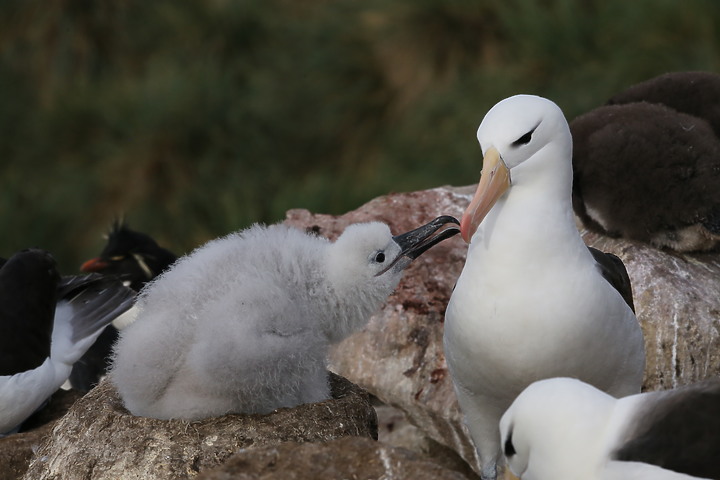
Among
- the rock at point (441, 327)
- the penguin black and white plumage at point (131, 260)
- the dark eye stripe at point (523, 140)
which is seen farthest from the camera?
the penguin black and white plumage at point (131, 260)

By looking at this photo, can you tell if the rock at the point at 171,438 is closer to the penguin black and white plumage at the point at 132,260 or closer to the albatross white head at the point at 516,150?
the albatross white head at the point at 516,150

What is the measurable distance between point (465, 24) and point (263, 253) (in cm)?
724

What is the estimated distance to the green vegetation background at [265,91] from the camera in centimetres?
988

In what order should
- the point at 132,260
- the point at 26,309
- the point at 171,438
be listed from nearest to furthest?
1. the point at 171,438
2. the point at 26,309
3. the point at 132,260

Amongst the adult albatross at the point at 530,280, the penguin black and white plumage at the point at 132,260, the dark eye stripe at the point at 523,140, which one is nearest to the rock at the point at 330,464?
the adult albatross at the point at 530,280

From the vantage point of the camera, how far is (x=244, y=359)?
3566mm

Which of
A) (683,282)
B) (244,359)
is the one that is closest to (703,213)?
(683,282)

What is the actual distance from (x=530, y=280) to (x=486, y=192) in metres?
0.30

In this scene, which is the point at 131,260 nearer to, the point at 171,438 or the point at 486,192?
the point at 171,438

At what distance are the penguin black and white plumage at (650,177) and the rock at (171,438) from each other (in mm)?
1730

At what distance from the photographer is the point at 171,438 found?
11.7 ft

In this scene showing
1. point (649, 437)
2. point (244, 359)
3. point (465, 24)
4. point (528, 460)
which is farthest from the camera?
point (465, 24)

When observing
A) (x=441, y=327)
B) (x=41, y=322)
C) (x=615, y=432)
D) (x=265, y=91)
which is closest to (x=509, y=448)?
(x=615, y=432)

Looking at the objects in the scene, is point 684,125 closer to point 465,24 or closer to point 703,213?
point 703,213
